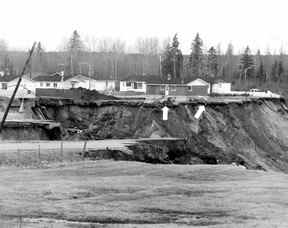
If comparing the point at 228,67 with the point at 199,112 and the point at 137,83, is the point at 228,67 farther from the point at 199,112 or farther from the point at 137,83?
the point at 199,112

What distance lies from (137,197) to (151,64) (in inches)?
6127

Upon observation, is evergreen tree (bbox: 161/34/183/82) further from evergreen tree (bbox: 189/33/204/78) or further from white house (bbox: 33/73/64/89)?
white house (bbox: 33/73/64/89)

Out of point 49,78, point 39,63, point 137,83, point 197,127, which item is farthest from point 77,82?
point 39,63

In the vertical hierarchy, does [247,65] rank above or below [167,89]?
above

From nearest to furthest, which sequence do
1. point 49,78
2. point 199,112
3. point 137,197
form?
point 137,197 → point 199,112 → point 49,78

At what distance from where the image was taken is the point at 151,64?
176 m

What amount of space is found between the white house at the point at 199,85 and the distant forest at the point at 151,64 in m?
17.9

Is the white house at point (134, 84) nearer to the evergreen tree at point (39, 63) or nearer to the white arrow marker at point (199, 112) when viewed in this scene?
the white arrow marker at point (199, 112)

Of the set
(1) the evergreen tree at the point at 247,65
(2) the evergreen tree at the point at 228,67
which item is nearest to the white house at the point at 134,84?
(1) the evergreen tree at the point at 247,65

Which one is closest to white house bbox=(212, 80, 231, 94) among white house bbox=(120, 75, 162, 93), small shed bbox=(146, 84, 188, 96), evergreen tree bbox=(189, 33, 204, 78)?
small shed bbox=(146, 84, 188, 96)

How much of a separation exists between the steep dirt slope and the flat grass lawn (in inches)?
642

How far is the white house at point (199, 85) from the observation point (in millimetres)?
96500

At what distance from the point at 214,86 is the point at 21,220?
301ft

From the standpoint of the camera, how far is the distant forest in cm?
13838
